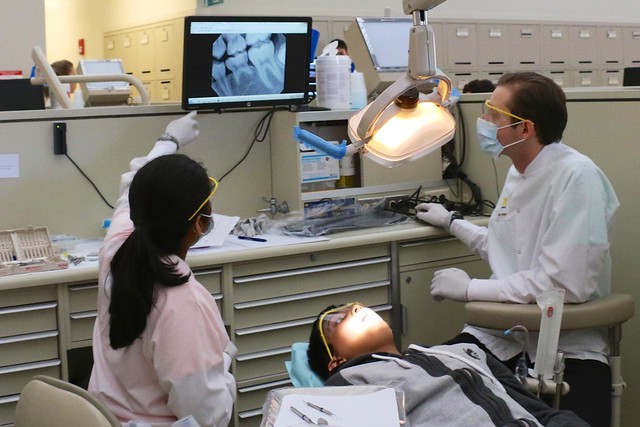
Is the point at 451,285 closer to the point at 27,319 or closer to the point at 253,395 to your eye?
the point at 253,395

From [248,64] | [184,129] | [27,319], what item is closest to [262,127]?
[248,64]

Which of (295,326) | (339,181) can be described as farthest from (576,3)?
(295,326)

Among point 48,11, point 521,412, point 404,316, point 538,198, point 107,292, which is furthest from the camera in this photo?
point 48,11

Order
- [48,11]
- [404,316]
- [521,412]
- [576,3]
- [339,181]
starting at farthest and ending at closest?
[48,11] → [576,3] → [339,181] → [404,316] → [521,412]

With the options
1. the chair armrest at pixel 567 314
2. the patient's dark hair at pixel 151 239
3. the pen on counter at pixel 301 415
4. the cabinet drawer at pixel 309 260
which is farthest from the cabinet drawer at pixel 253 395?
the pen on counter at pixel 301 415

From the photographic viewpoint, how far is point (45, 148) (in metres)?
2.87

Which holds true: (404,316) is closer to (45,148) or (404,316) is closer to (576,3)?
(45,148)

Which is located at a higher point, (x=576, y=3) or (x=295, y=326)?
(x=576, y=3)

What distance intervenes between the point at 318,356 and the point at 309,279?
25.2 inches

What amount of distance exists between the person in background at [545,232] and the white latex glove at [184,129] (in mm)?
971

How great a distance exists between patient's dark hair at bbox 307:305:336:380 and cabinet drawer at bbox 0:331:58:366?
2.66 ft

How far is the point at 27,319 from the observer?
2457mm

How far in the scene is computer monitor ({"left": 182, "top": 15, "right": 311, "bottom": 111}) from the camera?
287 centimetres

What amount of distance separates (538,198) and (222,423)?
4.02ft
